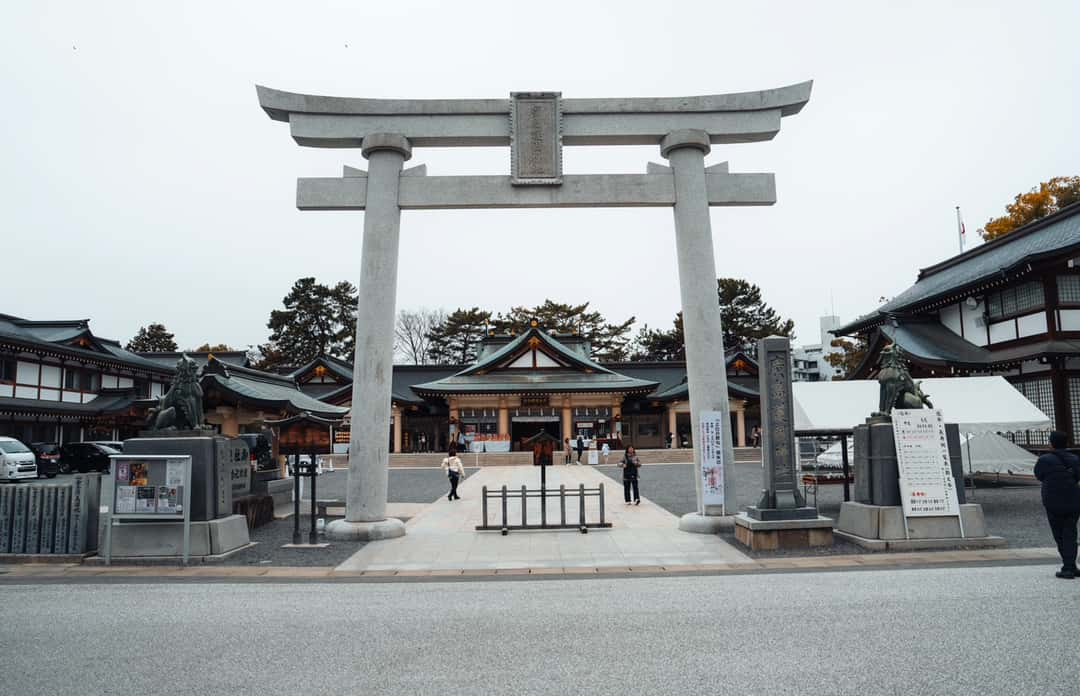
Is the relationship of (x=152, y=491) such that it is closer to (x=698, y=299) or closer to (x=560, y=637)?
(x=560, y=637)

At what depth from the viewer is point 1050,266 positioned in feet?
60.6

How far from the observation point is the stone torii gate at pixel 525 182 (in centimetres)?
1120

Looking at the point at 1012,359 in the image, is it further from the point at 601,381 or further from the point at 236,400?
the point at 236,400

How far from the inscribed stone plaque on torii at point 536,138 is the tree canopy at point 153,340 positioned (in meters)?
57.0

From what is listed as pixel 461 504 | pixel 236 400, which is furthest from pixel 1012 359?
pixel 236 400

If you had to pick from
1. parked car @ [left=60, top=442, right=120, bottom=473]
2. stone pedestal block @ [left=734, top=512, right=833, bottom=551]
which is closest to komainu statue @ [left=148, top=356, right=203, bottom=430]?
stone pedestal block @ [left=734, top=512, right=833, bottom=551]

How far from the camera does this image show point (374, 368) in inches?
438

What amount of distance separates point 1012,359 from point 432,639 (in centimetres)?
2044

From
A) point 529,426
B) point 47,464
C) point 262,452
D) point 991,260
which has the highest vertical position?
point 991,260

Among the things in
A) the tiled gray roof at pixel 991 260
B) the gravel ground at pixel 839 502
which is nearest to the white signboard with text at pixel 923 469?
the gravel ground at pixel 839 502

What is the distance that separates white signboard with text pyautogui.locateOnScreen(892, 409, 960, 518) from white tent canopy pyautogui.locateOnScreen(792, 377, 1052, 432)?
2.72 metres

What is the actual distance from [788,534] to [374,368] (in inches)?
281

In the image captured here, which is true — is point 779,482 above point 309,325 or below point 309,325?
below

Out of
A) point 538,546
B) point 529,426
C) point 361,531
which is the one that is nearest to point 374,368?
point 361,531
